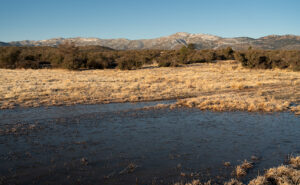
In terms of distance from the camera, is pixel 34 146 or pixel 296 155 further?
pixel 34 146

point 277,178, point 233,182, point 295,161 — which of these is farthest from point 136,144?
point 295,161

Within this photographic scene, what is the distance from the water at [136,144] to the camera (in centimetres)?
671

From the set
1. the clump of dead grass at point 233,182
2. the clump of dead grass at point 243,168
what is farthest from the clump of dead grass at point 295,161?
the clump of dead grass at point 233,182

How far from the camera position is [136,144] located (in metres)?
8.98

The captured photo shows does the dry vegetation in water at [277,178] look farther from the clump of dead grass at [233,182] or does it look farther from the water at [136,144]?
the water at [136,144]

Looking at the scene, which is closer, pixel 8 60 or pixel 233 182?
pixel 233 182

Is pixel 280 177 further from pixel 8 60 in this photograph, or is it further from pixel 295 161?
pixel 8 60

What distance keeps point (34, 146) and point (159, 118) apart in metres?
6.05

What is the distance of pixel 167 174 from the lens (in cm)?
672

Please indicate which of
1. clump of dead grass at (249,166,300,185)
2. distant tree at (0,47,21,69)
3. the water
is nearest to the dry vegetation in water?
clump of dead grass at (249,166,300,185)

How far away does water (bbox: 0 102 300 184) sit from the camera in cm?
671

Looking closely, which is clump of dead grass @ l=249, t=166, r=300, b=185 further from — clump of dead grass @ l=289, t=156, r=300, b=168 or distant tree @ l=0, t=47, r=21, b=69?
distant tree @ l=0, t=47, r=21, b=69

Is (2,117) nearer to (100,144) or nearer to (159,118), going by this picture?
(100,144)

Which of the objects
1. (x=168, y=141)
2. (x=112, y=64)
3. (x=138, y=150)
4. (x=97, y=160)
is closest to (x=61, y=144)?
(x=97, y=160)
